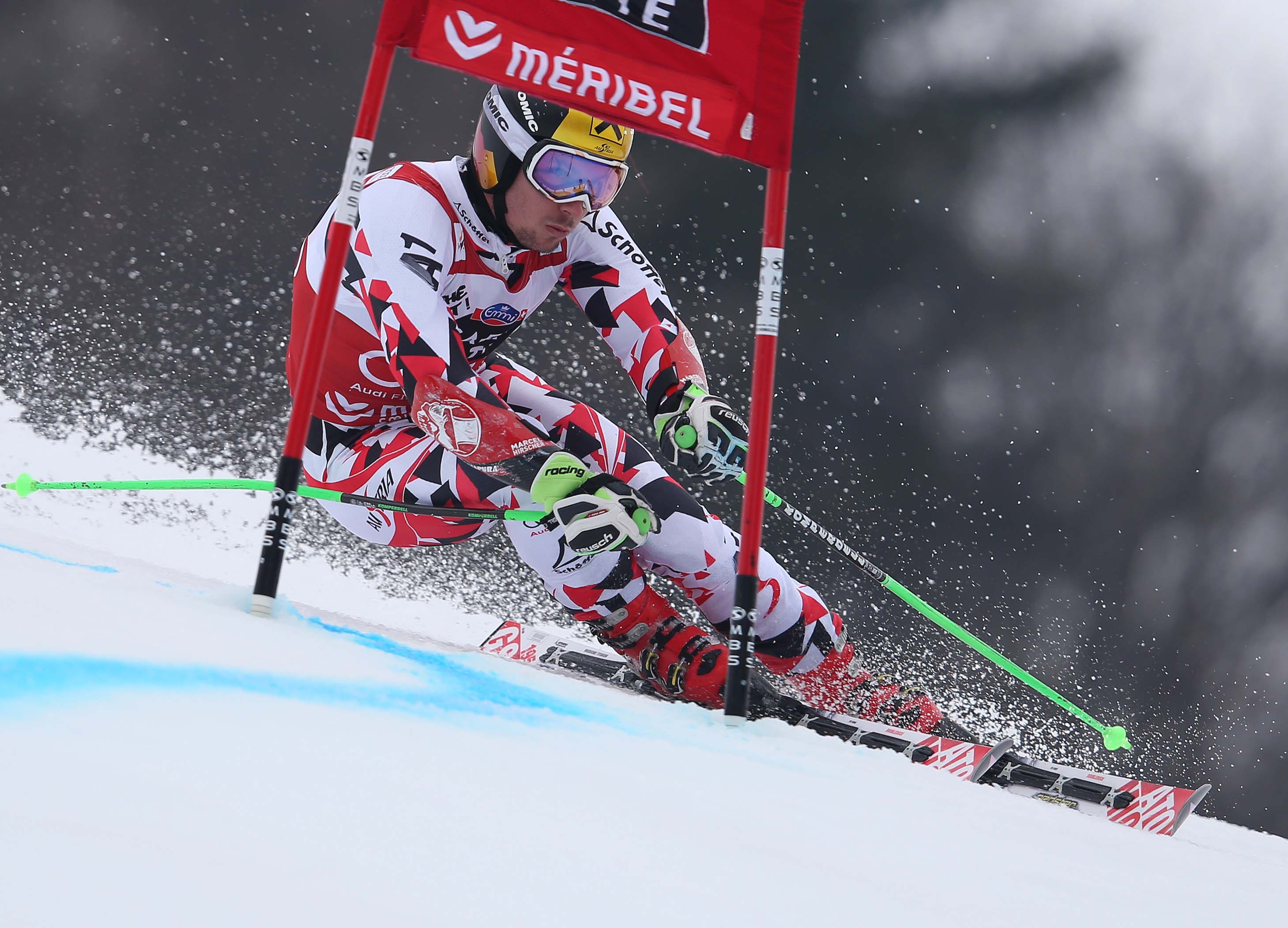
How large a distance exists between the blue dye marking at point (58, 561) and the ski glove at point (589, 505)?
0.90 metres

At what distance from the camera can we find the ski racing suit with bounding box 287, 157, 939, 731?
91.7 inches

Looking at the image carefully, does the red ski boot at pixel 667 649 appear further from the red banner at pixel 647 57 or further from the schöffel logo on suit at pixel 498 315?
the red banner at pixel 647 57

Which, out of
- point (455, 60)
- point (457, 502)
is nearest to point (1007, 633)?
point (457, 502)

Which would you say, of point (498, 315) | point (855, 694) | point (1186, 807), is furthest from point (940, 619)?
point (498, 315)

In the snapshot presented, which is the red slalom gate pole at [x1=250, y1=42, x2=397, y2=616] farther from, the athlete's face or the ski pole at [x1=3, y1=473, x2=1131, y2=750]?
the athlete's face

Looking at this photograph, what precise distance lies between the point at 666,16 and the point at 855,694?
1.84m

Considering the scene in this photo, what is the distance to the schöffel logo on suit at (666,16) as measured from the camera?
184cm

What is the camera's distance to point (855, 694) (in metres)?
2.81

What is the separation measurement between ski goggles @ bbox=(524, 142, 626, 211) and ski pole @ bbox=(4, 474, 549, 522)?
80 centimetres

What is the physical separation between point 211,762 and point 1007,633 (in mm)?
4421

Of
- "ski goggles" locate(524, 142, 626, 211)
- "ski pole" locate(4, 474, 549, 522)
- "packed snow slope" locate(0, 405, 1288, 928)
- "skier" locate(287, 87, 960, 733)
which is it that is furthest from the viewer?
"ski goggles" locate(524, 142, 626, 211)

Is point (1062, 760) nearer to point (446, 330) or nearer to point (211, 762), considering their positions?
point (446, 330)

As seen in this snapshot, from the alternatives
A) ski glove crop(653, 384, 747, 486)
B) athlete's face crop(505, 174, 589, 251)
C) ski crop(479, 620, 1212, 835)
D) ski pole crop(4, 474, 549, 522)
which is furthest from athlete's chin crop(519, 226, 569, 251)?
ski crop(479, 620, 1212, 835)

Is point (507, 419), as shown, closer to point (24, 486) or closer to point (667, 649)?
point (667, 649)
